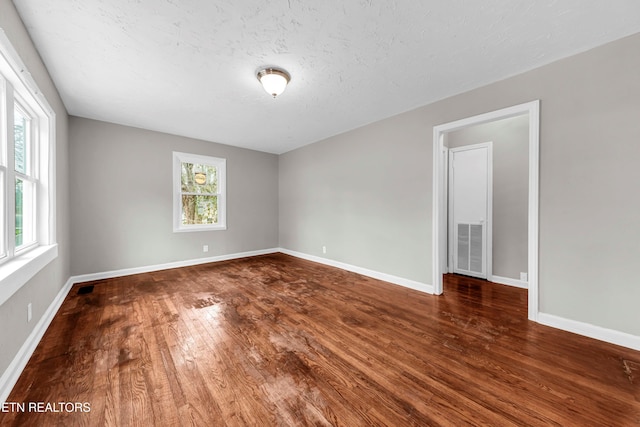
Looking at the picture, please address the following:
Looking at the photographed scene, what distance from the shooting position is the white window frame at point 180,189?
4578 millimetres

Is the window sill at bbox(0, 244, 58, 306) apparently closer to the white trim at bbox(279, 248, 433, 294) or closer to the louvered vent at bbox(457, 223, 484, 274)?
the white trim at bbox(279, 248, 433, 294)

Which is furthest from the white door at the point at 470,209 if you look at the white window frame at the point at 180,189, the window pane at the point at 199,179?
the window pane at the point at 199,179

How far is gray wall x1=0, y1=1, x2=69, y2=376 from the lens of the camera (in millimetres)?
1567

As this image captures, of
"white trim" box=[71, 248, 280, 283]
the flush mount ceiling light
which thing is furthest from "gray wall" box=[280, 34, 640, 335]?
"white trim" box=[71, 248, 280, 283]

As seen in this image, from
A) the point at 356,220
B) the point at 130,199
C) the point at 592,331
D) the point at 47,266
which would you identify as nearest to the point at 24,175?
the point at 47,266

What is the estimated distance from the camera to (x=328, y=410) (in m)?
1.36

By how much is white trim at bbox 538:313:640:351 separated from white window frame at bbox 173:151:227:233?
522 centimetres

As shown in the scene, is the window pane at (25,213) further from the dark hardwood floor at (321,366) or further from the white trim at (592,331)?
the white trim at (592,331)

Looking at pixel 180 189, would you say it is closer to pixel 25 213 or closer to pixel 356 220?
pixel 25 213

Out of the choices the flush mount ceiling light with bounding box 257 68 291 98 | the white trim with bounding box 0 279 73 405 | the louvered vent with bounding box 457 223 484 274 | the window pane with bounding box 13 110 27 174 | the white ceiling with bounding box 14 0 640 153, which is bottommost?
the white trim with bounding box 0 279 73 405

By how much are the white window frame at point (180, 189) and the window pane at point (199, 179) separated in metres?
0.08

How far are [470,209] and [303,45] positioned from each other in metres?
3.52

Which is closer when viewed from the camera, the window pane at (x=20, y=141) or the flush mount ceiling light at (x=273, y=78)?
the window pane at (x=20, y=141)

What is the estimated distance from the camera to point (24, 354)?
177 cm
